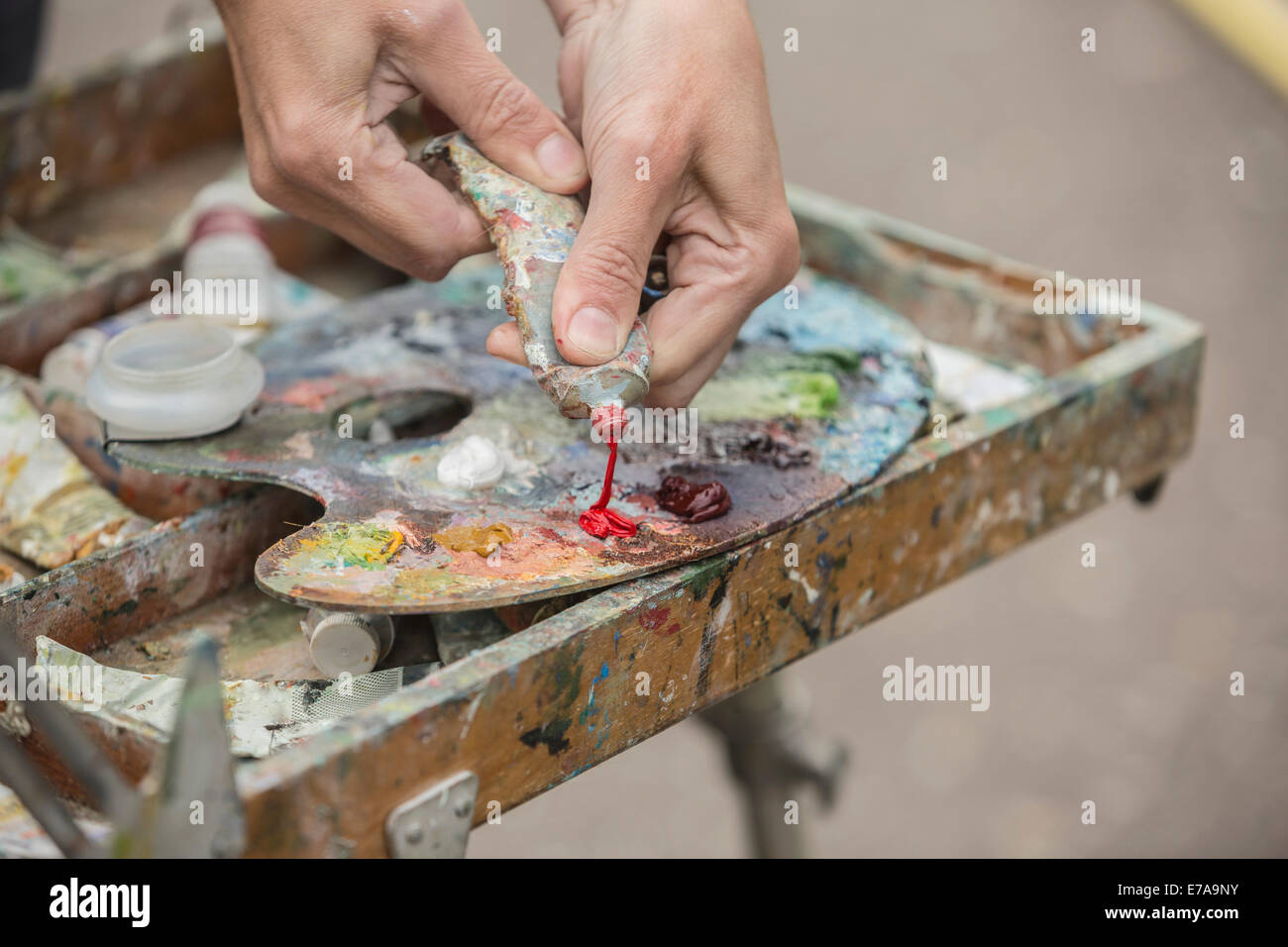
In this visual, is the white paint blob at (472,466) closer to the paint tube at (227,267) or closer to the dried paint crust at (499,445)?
the dried paint crust at (499,445)

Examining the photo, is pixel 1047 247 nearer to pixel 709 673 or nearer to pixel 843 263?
pixel 843 263

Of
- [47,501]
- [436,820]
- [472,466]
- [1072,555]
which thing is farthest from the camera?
[1072,555]

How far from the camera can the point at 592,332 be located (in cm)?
109

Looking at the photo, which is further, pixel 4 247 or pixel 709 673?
pixel 4 247

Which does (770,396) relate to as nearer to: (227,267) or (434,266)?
(434,266)

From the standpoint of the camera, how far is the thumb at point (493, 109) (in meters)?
1.22

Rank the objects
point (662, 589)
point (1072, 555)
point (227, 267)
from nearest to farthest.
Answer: point (662, 589)
point (227, 267)
point (1072, 555)

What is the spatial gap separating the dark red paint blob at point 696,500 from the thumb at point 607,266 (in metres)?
0.14

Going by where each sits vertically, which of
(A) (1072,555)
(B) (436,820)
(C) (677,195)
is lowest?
(A) (1072,555)

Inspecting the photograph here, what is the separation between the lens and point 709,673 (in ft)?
3.71

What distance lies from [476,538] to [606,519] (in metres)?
0.12

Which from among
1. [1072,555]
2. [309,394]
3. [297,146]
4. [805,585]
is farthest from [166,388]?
[1072,555]

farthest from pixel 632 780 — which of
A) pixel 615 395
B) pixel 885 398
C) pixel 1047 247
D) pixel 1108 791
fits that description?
pixel 1047 247
